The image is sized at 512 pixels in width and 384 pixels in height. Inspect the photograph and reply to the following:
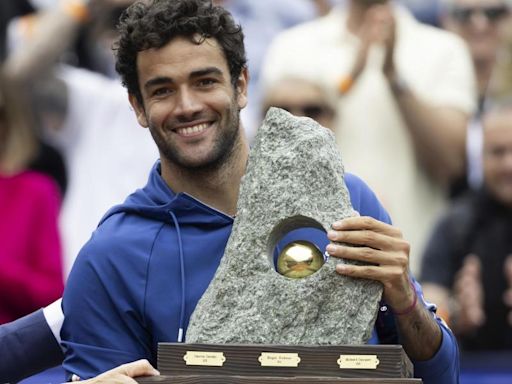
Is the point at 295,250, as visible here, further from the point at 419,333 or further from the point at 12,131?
the point at 12,131

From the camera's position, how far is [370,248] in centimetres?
389

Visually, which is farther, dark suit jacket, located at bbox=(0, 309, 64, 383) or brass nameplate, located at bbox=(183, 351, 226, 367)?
dark suit jacket, located at bbox=(0, 309, 64, 383)

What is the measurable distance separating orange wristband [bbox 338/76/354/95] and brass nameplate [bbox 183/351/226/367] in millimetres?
3969

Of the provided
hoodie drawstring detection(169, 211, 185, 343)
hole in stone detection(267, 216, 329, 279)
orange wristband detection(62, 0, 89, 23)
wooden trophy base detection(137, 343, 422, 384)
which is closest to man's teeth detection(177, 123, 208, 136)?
hoodie drawstring detection(169, 211, 185, 343)

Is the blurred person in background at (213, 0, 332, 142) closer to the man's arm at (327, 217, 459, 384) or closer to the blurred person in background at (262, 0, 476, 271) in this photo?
the blurred person in background at (262, 0, 476, 271)

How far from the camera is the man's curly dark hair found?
4.23 m

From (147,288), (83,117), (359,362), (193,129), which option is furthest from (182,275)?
(83,117)

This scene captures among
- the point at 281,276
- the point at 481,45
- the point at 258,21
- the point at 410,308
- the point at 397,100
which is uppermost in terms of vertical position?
the point at 258,21

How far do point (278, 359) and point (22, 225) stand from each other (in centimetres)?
337

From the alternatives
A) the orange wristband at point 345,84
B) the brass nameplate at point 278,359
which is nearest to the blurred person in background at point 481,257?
the orange wristband at point 345,84

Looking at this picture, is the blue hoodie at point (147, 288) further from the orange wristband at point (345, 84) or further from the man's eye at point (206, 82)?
the orange wristband at point (345, 84)

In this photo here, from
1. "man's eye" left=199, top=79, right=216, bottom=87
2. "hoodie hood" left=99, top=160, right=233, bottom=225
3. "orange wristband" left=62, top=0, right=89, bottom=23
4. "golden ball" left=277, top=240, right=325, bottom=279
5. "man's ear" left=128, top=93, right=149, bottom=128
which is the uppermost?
"orange wristband" left=62, top=0, right=89, bottom=23

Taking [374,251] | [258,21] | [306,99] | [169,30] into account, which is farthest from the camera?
[258,21]

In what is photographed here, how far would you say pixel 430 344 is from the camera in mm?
4180
